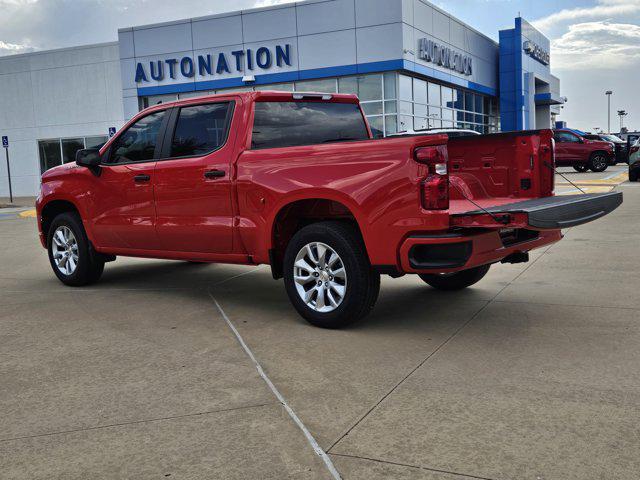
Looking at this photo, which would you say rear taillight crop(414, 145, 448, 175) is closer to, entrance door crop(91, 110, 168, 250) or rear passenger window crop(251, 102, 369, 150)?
rear passenger window crop(251, 102, 369, 150)

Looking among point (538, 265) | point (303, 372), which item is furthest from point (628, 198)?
point (303, 372)

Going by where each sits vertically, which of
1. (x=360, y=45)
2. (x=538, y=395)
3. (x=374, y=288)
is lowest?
(x=538, y=395)

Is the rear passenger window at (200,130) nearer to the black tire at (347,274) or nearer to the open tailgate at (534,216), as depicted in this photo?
the black tire at (347,274)

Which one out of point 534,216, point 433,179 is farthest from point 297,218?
point 534,216

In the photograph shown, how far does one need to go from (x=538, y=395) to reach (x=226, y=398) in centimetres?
178

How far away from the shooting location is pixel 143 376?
4.48 m

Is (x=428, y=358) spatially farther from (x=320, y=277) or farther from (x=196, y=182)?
(x=196, y=182)

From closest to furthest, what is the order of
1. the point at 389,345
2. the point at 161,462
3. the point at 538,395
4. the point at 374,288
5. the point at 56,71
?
the point at 161,462, the point at 538,395, the point at 389,345, the point at 374,288, the point at 56,71

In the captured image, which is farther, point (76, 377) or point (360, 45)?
point (360, 45)

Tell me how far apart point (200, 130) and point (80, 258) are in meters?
2.28

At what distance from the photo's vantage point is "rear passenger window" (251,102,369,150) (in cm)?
620

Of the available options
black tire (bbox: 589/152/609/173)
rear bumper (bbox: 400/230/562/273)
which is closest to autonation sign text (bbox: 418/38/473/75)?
black tire (bbox: 589/152/609/173)

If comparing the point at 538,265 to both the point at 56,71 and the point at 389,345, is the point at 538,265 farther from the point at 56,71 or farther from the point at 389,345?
the point at 56,71

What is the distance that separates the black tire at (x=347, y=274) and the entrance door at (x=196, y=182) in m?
0.89
